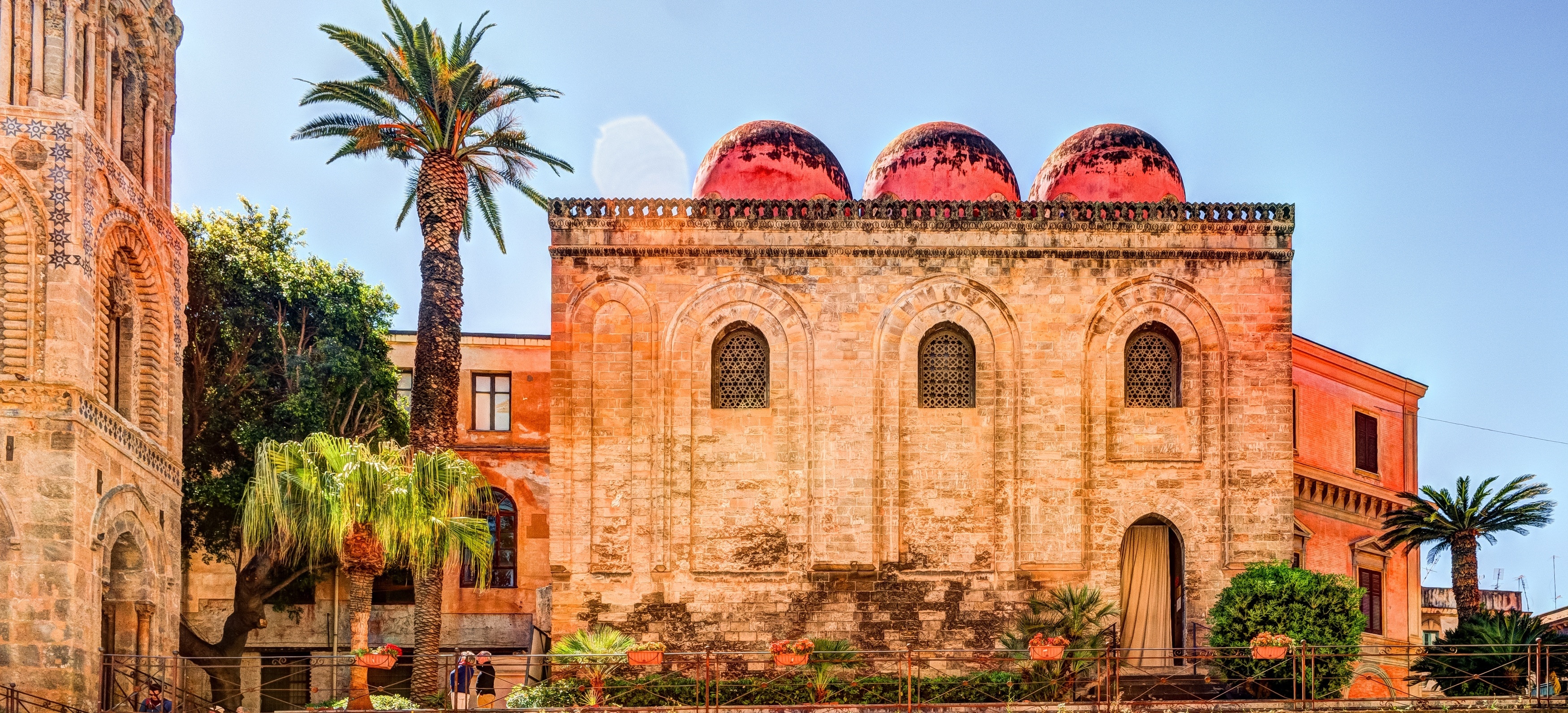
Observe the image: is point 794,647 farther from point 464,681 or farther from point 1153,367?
point 1153,367

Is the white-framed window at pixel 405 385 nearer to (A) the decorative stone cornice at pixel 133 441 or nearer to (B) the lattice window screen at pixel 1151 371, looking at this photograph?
(A) the decorative stone cornice at pixel 133 441

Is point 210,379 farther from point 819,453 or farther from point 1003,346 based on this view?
point 1003,346

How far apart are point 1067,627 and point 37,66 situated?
1682 cm

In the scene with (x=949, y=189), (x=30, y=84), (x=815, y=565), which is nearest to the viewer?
(x=30, y=84)

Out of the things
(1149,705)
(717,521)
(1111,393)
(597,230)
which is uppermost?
(597,230)

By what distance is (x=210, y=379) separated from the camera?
30.4 meters

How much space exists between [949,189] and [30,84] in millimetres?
14329

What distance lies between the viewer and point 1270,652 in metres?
24.1

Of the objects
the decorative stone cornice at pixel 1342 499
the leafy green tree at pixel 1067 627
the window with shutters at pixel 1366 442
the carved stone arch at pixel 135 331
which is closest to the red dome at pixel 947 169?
the leafy green tree at pixel 1067 627

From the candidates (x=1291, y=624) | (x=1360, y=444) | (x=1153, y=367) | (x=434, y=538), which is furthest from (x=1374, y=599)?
(x=434, y=538)

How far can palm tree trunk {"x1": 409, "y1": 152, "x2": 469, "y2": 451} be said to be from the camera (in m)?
26.6

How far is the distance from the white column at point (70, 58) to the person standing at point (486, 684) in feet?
31.1

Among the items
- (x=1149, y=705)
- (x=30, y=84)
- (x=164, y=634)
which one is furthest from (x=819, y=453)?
(x=30, y=84)

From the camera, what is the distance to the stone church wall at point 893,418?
90.3 ft
